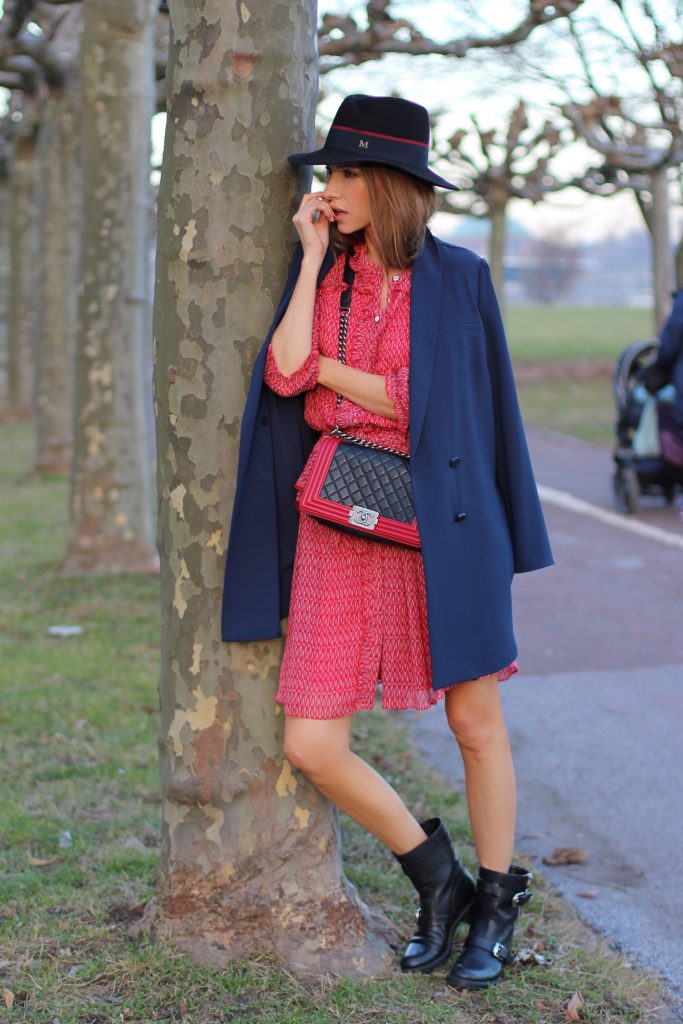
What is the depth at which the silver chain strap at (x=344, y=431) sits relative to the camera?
2.98 meters

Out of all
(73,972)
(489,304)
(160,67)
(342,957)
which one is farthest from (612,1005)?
(160,67)

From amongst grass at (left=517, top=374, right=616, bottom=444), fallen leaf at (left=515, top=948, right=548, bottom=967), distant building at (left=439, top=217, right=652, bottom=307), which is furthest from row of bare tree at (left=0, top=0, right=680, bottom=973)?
distant building at (left=439, top=217, right=652, bottom=307)

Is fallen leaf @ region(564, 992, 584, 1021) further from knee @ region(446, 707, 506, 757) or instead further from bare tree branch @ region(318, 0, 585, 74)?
bare tree branch @ region(318, 0, 585, 74)

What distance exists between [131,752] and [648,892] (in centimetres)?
206

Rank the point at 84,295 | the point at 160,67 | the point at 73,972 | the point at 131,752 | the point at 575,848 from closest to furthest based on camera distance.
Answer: the point at 73,972, the point at 575,848, the point at 131,752, the point at 84,295, the point at 160,67

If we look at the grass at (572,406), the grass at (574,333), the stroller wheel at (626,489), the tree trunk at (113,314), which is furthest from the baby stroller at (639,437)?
the grass at (574,333)

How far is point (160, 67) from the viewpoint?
368 inches

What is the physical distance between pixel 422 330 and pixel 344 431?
11.8 inches

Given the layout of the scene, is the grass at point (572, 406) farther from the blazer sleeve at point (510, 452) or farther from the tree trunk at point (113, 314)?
the blazer sleeve at point (510, 452)

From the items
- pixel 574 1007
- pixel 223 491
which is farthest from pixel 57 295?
pixel 574 1007

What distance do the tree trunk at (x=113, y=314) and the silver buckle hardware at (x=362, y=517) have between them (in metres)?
5.39

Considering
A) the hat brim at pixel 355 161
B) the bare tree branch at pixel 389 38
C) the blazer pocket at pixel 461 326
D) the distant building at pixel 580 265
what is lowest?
the distant building at pixel 580 265

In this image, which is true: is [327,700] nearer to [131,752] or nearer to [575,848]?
[575,848]

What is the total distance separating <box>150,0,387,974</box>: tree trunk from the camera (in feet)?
9.88
